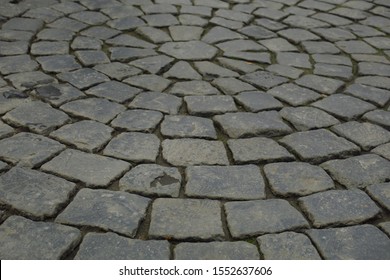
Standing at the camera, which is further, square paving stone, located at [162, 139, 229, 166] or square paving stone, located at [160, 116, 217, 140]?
square paving stone, located at [160, 116, 217, 140]

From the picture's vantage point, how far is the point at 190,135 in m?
2.77

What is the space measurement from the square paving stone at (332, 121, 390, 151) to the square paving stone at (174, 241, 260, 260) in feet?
3.87

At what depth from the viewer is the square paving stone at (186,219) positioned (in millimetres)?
2053

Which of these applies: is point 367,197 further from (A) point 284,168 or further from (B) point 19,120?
(B) point 19,120

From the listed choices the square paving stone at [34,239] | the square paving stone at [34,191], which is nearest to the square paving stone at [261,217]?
the square paving stone at [34,239]

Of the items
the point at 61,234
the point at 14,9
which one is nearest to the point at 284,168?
the point at 61,234

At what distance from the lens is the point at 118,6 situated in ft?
15.5

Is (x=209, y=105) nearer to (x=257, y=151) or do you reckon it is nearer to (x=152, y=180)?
(x=257, y=151)

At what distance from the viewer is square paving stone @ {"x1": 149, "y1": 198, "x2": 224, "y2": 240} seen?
2.05m

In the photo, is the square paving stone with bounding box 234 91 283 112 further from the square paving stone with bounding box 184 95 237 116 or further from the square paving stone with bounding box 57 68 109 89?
the square paving stone with bounding box 57 68 109 89

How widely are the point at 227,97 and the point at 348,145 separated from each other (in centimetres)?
93

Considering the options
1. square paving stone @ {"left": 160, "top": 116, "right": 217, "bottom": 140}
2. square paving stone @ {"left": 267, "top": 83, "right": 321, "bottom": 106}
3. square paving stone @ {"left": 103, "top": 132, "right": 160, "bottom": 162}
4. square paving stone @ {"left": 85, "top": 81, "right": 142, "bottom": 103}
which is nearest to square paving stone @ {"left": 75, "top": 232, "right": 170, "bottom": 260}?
square paving stone @ {"left": 103, "top": 132, "right": 160, "bottom": 162}

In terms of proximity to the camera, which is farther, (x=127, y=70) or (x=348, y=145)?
(x=127, y=70)

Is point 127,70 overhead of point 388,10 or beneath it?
beneath
